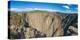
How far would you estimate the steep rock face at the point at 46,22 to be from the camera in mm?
1544

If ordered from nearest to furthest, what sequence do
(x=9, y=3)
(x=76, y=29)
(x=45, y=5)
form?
(x=9, y=3) → (x=45, y=5) → (x=76, y=29)

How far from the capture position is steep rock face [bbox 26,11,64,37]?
60.8 inches

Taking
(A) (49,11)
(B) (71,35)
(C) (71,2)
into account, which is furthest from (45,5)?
(B) (71,35)

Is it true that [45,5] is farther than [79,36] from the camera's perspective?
No

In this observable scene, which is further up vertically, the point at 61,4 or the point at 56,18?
the point at 61,4

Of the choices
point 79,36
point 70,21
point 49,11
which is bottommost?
point 79,36

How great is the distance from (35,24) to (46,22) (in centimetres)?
13

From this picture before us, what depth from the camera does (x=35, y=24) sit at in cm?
155

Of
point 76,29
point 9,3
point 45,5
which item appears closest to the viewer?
point 9,3

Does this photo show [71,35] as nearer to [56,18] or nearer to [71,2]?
[56,18]

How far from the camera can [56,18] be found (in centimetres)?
162

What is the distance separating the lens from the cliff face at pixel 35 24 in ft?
4.91

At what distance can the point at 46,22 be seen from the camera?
158 cm

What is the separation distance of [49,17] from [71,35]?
1.12 feet
